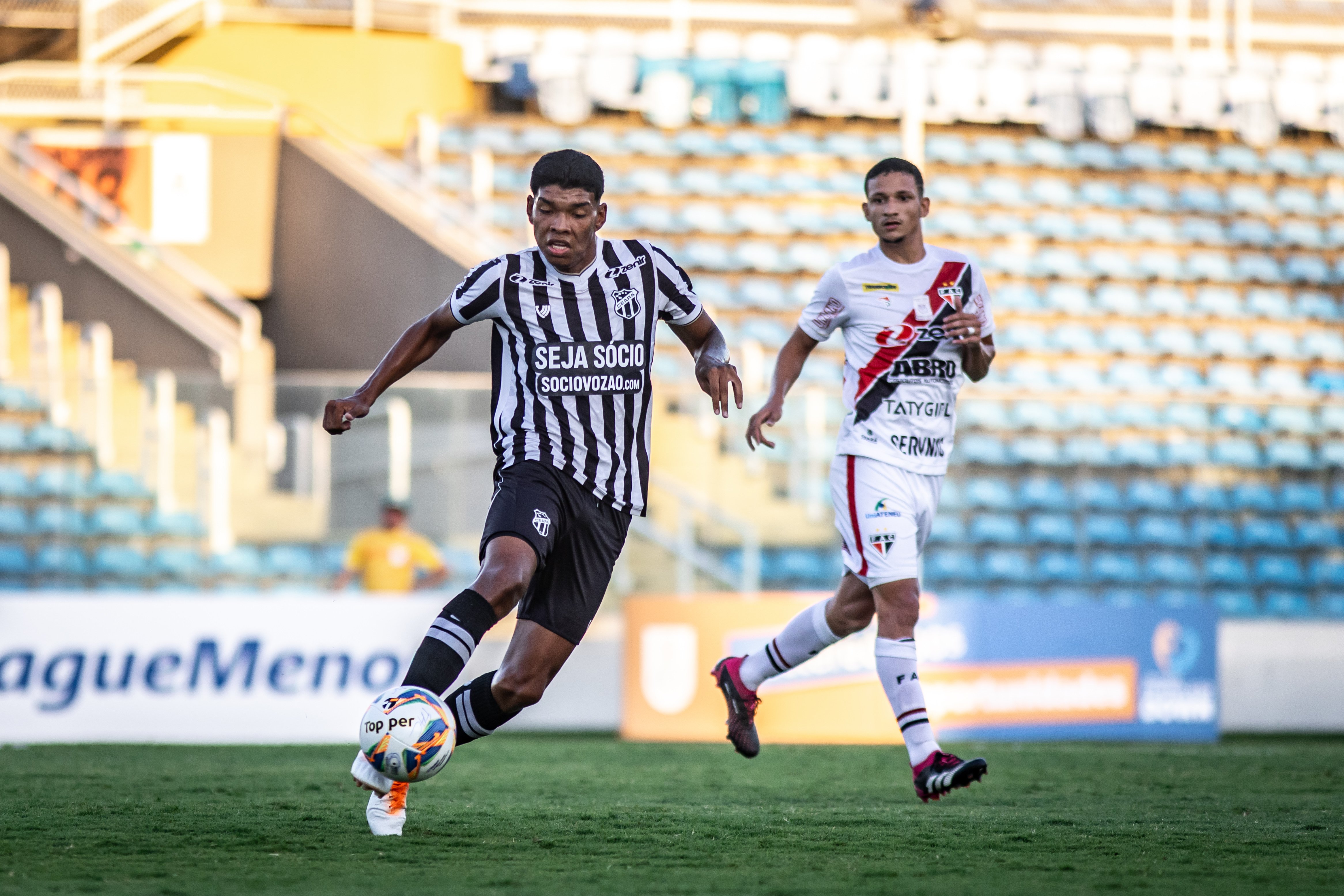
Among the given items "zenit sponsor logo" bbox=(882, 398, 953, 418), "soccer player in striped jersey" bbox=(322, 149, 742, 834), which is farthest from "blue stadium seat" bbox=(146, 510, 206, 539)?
"soccer player in striped jersey" bbox=(322, 149, 742, 834)

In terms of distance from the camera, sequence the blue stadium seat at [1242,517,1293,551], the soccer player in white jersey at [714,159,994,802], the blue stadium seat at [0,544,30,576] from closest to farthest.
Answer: the soccer player in white jersey at [714,159,994,802] < the blue stadium seat at [0,544,30,576] < the blue stadium seat at [1242,517,1293,551]

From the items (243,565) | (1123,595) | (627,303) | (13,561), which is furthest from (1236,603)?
(627,303)

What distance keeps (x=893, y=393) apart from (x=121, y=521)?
616 centimetres

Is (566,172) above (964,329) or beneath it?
above

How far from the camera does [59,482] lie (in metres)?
10.3

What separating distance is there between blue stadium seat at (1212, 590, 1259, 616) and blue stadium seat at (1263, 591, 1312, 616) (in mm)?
96

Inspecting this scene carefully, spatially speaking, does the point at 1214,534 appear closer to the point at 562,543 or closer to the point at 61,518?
the point at 61,518

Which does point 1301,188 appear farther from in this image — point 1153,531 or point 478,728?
point 478,728

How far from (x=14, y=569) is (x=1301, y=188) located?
1463cm

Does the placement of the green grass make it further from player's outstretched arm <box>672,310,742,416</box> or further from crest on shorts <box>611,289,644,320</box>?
crest on shorts <box>611,289,644,320</box>

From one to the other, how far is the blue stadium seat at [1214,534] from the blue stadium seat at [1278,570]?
22 centimetres

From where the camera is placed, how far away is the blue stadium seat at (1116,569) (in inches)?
458

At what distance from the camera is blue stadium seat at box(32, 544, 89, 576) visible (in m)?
10.1

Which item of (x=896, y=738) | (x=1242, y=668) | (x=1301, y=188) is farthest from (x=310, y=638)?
(x=1301, y=188)
